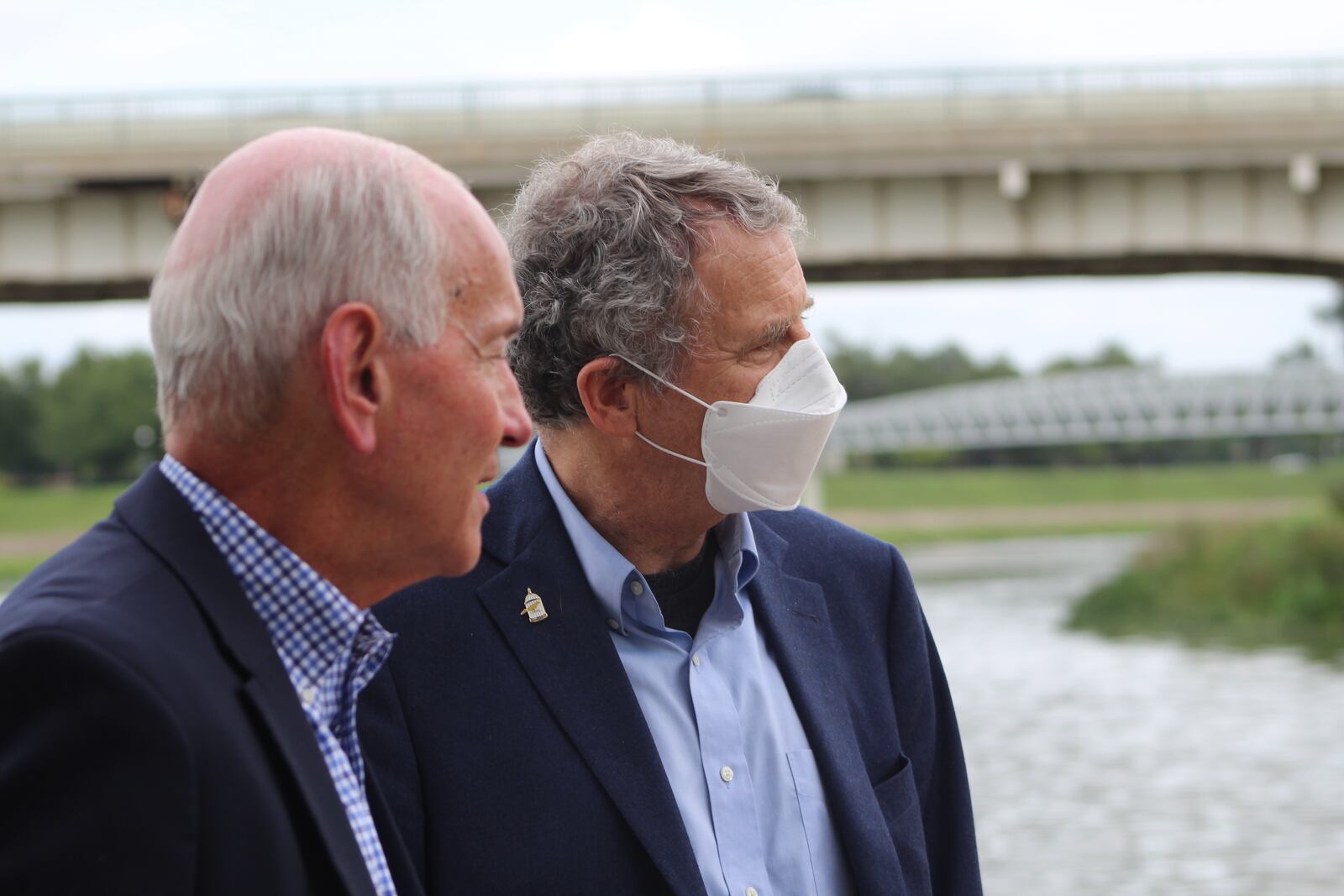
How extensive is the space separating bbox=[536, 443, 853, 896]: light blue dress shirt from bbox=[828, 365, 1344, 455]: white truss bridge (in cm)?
7221

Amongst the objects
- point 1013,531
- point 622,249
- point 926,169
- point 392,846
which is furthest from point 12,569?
point 392,846

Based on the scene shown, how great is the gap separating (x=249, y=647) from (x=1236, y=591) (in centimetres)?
2409

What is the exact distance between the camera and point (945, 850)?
9.85 ft

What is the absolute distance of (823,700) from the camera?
2.75m

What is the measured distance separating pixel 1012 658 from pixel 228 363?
21.3 m

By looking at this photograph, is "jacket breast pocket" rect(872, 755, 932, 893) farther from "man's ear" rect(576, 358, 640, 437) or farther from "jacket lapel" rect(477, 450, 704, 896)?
"man's ear" rect(576, 358, 640, 437)

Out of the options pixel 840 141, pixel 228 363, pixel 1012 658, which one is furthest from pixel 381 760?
pixel 1012 658

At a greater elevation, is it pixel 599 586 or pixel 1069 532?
pixel 599 586

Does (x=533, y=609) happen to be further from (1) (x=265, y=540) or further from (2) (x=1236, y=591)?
(2) (x=1236, y=591)

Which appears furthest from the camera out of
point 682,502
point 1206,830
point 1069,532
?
point 1069,532

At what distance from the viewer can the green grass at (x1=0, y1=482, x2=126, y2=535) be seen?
42375 mm

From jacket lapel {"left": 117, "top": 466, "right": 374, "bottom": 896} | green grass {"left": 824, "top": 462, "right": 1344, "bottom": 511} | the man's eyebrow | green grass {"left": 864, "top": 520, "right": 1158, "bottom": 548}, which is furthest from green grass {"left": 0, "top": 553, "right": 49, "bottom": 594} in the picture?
jacket lapel {"left": 117, "top": 466, "right": 374, "bottom": 896}

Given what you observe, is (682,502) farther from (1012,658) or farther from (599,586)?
(1012,658)

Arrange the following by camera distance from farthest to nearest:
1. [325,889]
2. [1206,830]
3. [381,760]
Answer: [1206,830]
[381,760]
[325,889]
